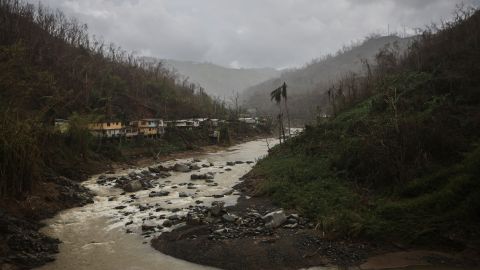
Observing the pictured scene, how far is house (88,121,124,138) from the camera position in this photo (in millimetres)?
30934

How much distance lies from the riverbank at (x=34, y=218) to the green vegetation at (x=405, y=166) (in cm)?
902

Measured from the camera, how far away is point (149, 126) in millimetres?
38875

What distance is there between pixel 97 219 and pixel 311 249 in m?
Answer: 9.18

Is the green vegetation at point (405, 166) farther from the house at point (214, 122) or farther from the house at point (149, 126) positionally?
the house at point (214, 122)

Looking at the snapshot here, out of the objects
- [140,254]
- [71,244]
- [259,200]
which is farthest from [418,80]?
[71,244]

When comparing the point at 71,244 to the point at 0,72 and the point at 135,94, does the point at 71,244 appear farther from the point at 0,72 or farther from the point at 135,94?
the point at 135,94

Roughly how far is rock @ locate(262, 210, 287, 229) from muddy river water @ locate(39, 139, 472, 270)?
3.02 m

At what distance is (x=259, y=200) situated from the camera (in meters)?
16.2

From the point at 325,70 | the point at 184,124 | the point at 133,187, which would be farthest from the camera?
the point at 325,70

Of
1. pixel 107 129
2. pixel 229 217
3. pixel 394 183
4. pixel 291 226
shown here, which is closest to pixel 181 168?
pixel 107 129

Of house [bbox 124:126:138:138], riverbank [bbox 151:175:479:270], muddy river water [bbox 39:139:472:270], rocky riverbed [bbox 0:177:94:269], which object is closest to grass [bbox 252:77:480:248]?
riverbank [bbox 151:175:479:270]

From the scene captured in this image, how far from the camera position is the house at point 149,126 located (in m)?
37.4

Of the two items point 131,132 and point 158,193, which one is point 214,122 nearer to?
point 131,132

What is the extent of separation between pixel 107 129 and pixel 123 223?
68.5ft
